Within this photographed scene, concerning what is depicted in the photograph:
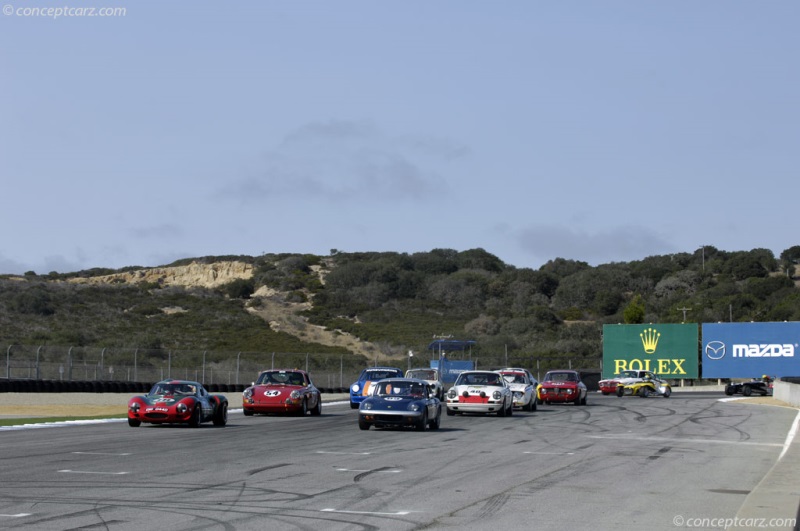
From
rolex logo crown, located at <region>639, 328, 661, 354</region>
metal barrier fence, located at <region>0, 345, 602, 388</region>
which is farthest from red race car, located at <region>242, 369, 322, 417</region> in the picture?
rolex logo crown, located at <region>639, 328, 661, 354</region>

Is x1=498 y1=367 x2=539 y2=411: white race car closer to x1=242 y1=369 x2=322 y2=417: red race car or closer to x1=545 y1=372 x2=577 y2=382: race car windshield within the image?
x1=545 y1=372 x2=577 y2=382: race car windshield

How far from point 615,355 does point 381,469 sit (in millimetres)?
62753

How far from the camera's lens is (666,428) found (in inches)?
1145

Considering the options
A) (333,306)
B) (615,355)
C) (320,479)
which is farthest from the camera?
(333,306)

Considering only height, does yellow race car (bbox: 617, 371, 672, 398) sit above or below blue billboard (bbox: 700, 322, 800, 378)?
below

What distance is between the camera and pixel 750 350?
75000 mm

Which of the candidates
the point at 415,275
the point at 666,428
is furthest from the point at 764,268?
the point at 666,428

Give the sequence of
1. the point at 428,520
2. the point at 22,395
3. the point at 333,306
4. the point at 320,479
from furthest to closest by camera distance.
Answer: the point at 333,306 → the point at 22,395 → the point at 320,479 → the point at 428,520

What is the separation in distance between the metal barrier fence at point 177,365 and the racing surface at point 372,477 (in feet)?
76.6

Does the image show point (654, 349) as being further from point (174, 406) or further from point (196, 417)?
point (174, 406)

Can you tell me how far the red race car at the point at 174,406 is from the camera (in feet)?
87.6

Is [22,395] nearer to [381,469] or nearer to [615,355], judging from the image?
[381,469]

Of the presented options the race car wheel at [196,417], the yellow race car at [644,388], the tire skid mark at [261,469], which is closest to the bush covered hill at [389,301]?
the yellow race car at [644,388]

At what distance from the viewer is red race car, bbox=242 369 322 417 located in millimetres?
32688
